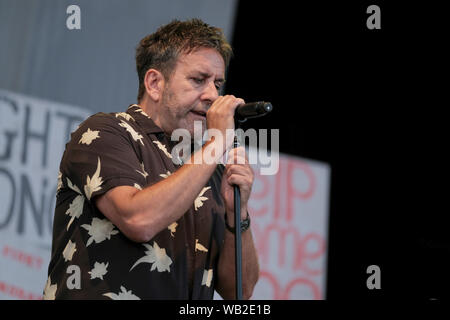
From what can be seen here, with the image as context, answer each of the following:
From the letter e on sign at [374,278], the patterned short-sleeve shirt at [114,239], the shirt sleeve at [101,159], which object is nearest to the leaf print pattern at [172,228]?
the patterned short-sleeve shirt at [114,239]

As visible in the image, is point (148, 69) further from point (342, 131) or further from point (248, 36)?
point (342, 131)

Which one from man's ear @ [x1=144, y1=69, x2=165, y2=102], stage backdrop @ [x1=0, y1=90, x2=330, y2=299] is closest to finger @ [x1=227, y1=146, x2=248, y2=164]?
man's ear @ [x1=144, y1=69, x2=165, y2=102]

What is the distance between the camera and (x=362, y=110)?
3.77 metres

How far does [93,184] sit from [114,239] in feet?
0.46

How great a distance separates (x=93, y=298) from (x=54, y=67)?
1.54 meters

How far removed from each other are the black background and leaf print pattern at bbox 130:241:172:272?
80.8 inches

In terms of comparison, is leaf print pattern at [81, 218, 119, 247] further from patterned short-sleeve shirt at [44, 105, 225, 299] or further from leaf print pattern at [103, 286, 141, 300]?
leaf print pattern at [103, 286, 141, 300]

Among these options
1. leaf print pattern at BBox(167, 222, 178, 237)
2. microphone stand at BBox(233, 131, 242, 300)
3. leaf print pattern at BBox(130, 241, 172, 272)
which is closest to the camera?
microphone stand at BBox(233, 131, 242, 300)

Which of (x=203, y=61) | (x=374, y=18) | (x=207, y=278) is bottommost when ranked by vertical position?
(x=207, y=278)

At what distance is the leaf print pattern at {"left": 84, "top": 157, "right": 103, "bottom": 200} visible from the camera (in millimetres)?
1446

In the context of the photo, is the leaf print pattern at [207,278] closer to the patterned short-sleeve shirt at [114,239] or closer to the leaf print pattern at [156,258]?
the patterned short-sleeve shirt at [114,239]

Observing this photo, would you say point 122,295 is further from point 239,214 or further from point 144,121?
point 144,121

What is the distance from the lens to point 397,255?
3.62 metres

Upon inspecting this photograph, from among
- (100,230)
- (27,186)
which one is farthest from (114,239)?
(27,186)
